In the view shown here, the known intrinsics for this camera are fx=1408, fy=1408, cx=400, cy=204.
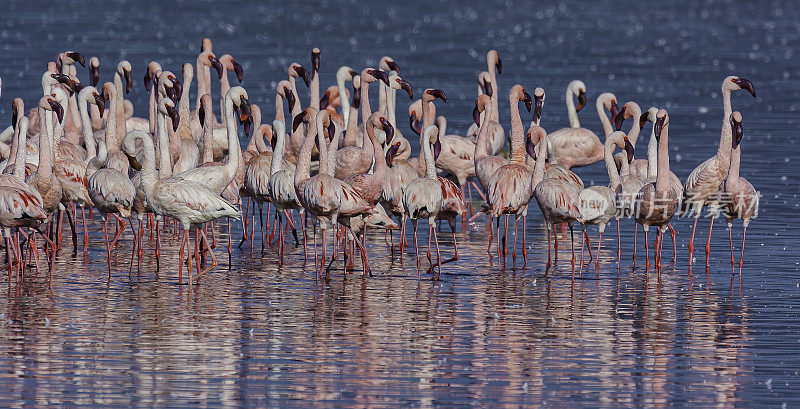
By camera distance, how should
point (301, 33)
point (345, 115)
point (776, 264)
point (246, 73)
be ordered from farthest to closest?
point (301, 33) < point (246, 73) < point (345, 115) < point (776, 264)

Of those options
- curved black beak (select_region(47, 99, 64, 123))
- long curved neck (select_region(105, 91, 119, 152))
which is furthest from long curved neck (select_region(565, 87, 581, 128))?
curved black beak (select_region(47, 99, 64, 123))

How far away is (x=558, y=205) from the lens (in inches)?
484

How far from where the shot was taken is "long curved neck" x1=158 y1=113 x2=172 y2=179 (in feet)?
41.2

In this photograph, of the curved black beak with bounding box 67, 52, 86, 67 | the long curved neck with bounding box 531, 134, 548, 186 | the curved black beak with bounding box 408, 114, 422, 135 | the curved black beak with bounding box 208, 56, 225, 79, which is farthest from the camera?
the curved black beak with bounding box 67, 52, 86, 67

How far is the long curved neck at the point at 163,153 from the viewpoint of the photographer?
12.6 meters

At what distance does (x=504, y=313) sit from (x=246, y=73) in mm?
18753

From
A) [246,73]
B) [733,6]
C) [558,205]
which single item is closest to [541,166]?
[558,205]

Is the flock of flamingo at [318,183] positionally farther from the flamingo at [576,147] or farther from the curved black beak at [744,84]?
the flamingo at [576,147]

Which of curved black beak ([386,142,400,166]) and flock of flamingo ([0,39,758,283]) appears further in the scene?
curved black beak ([386,142,400,166])

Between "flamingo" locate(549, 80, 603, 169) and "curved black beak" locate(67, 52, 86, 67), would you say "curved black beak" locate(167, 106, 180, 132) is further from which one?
"flamingo" locate(549, 80, 603, 169)

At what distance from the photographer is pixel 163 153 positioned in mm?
12758

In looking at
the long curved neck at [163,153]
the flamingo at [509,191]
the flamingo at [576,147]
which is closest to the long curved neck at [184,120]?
the long curved neck at [163,153]

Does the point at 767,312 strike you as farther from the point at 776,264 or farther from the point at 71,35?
the point at 71,35

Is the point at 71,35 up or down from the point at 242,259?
up
